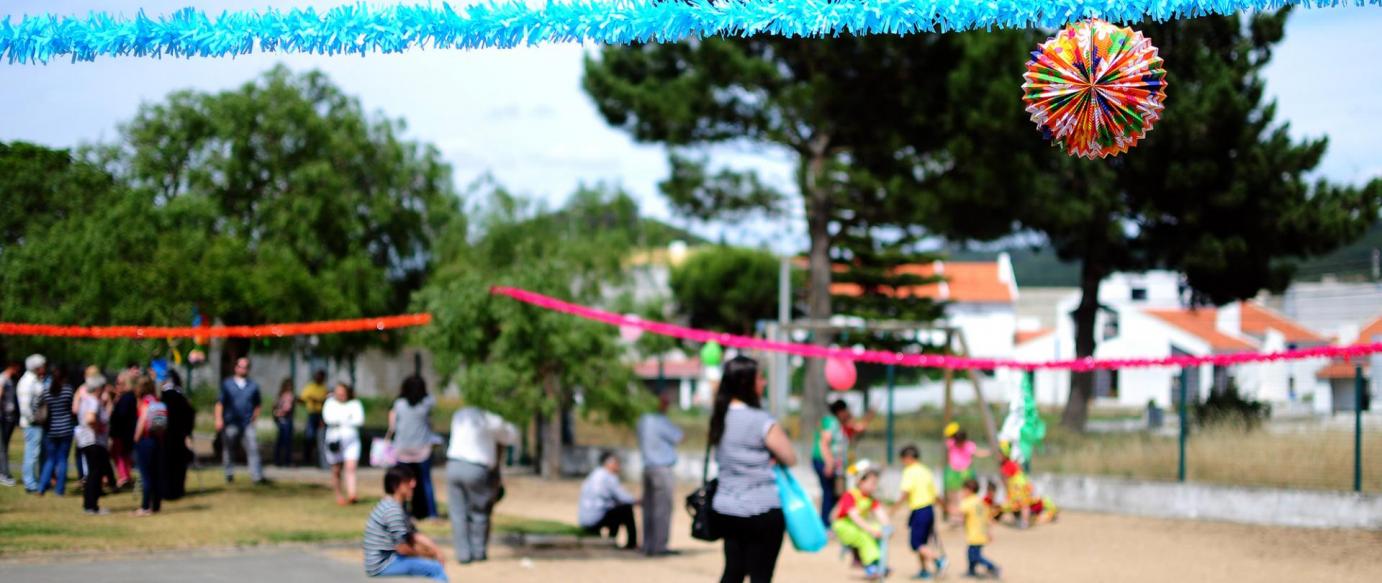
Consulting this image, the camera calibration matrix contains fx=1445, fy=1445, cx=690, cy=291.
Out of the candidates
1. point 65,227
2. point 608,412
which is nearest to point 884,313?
point 608,412

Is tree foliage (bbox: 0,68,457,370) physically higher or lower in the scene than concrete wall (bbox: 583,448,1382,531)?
higher

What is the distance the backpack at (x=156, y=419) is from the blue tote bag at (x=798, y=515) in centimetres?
948

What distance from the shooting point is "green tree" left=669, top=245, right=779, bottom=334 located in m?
69.1

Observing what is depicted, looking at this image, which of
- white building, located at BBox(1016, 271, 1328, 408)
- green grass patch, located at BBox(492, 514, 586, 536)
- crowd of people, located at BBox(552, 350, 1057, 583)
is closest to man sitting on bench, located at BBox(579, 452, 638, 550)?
crowd of people, located at BBox(552, 350, 1057, 583)

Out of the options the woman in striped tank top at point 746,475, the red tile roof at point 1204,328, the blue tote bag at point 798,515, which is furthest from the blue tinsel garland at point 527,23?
the red tile roof at point 1204,328

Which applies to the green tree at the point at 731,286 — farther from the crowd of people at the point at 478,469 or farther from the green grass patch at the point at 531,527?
the green grass patch at the point at 531,527

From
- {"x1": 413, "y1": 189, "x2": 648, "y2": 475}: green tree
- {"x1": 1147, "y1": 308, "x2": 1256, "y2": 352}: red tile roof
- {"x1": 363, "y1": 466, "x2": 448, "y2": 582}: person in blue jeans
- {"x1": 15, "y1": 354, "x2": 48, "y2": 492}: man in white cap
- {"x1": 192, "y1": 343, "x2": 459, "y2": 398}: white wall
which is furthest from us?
{"x1": 1147, "y1": 308, "x2": 1256, "y2": 352}: red tile roof

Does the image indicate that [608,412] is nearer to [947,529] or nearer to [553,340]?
[553,340]

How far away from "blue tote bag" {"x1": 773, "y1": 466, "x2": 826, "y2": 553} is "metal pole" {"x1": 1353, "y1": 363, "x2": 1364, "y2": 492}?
1169 cm

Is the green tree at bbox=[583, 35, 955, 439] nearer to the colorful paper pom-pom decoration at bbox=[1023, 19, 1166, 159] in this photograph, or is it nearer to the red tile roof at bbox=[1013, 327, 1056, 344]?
the colorful paper pom-pom decoration at bbox=[1023, 19, 1166, 159]

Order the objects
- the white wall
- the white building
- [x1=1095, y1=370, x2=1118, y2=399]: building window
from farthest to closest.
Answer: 1. [x1=1095, y1=370, x2=1118, y2=399]: building window
2. the white building
3. the white wall

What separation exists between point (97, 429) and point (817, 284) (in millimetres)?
18482

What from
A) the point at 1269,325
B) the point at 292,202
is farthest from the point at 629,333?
the point at 1269,325

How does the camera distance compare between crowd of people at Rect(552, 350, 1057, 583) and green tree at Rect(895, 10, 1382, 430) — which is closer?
crowd of people at Rect(552, 350, 1057, 583)
